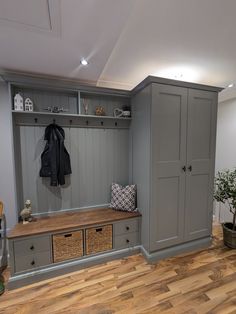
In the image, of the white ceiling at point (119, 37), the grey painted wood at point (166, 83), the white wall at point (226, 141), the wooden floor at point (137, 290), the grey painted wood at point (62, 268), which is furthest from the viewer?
the white wall at point (226, 141)

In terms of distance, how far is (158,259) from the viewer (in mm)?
2160

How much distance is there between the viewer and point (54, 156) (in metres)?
2.14

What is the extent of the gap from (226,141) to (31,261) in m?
3.75

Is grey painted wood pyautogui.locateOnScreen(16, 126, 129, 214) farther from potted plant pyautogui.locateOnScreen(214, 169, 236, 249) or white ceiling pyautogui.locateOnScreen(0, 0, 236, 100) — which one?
potted plant pyautogui.locateOnScreen(214, 169, 236, 249)

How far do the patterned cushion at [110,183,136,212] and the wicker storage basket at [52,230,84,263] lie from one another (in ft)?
2.06

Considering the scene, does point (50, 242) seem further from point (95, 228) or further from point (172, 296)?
point (172, 296)

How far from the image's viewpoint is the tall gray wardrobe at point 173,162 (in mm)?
2021

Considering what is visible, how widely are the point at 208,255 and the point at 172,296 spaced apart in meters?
0.91

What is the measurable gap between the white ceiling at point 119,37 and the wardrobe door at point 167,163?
15.6 inches

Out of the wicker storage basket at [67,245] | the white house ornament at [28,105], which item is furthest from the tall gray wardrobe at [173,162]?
the white house ornament at [28,105]

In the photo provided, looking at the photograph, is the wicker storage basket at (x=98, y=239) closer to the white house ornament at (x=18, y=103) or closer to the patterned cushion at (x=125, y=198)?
the patterned cushion at (x=125, y=198)

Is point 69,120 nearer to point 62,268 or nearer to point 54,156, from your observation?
point 54,156

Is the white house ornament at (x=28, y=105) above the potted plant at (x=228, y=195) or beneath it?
above

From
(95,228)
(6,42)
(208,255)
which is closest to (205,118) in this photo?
(208,255)
